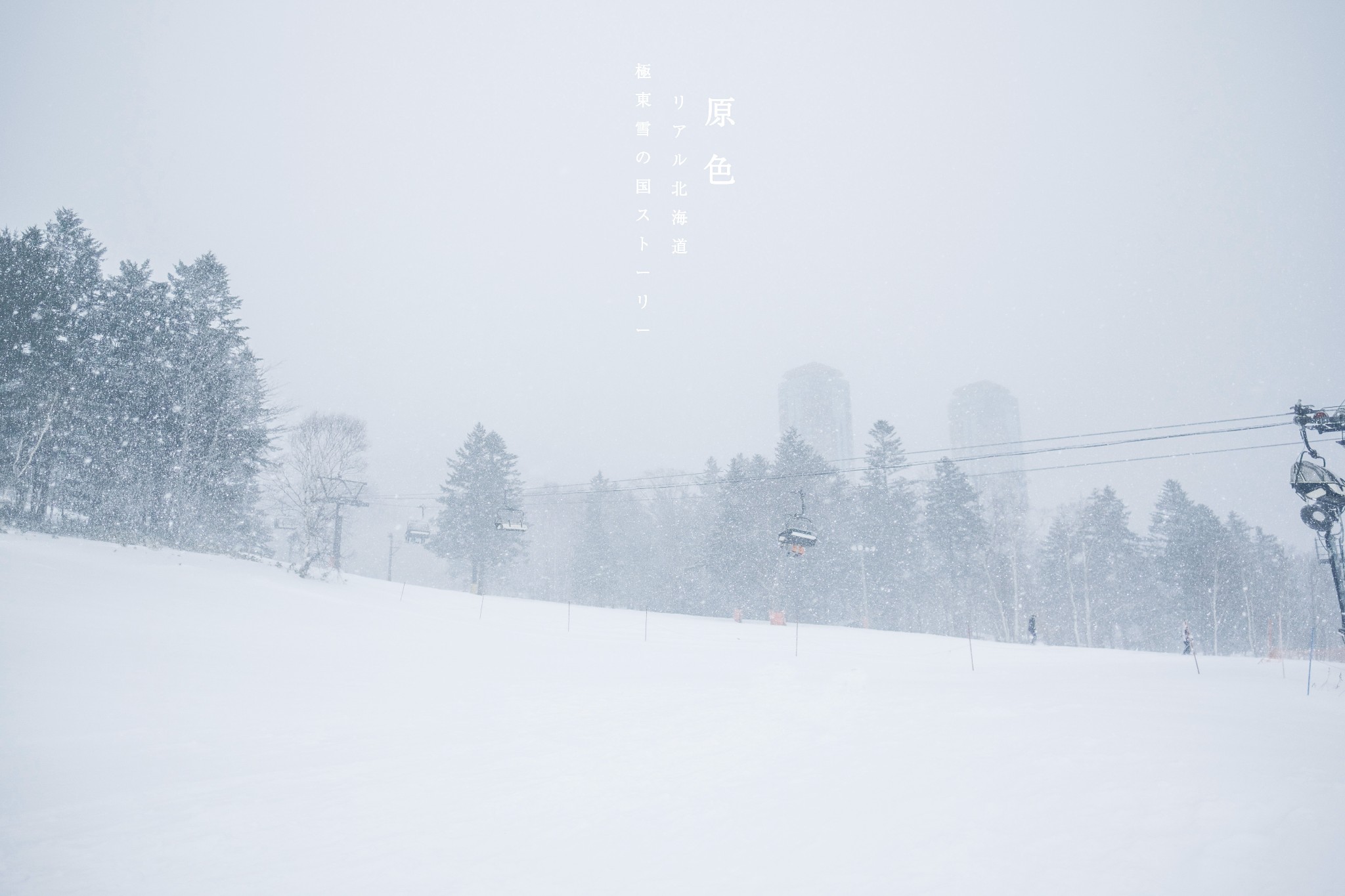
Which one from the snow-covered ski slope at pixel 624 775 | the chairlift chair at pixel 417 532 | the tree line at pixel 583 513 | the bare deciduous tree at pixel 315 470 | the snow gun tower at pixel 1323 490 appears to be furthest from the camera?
the chairlift chair at pixel 417 532

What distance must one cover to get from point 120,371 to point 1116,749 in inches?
1407

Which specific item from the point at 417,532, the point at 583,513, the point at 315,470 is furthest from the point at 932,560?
the point at 315,470

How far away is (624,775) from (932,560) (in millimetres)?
45844

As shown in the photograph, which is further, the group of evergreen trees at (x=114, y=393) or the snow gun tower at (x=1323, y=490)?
the group of evergreen trees at (x=114, y=393)

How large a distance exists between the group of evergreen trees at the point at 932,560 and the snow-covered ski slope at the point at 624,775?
28188 mm

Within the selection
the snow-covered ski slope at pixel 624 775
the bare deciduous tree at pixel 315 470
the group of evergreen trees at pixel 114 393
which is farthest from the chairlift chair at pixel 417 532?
the snow-covered ski slope at pixel 624 775

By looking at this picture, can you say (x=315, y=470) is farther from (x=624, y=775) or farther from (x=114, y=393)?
(x=624, y=775)

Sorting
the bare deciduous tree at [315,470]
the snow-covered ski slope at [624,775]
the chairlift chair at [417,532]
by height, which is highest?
the bare deciduous tree at [315,470]

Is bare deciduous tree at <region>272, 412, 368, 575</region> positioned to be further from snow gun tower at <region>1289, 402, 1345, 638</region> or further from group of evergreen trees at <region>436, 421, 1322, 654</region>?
snow gun tower at <region>1289, 402, 1345, 638</region>

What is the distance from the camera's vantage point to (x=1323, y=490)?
44.4 ft

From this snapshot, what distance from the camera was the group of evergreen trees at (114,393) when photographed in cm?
2400

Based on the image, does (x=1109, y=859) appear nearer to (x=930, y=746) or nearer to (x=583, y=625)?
(x=930, y=746)

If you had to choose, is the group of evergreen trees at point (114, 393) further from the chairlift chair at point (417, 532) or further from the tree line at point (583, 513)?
the chairlift chair at point (417, 532)

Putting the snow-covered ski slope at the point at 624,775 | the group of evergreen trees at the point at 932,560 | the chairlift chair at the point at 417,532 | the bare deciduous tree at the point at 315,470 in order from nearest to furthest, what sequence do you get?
the snow-covered ski slope at the point at 624,775 < the bare deciduous tree at the point at 315,470 < the group of evergreen trees at the point at 932,560 < the chairlift chair at the point at 417,532
